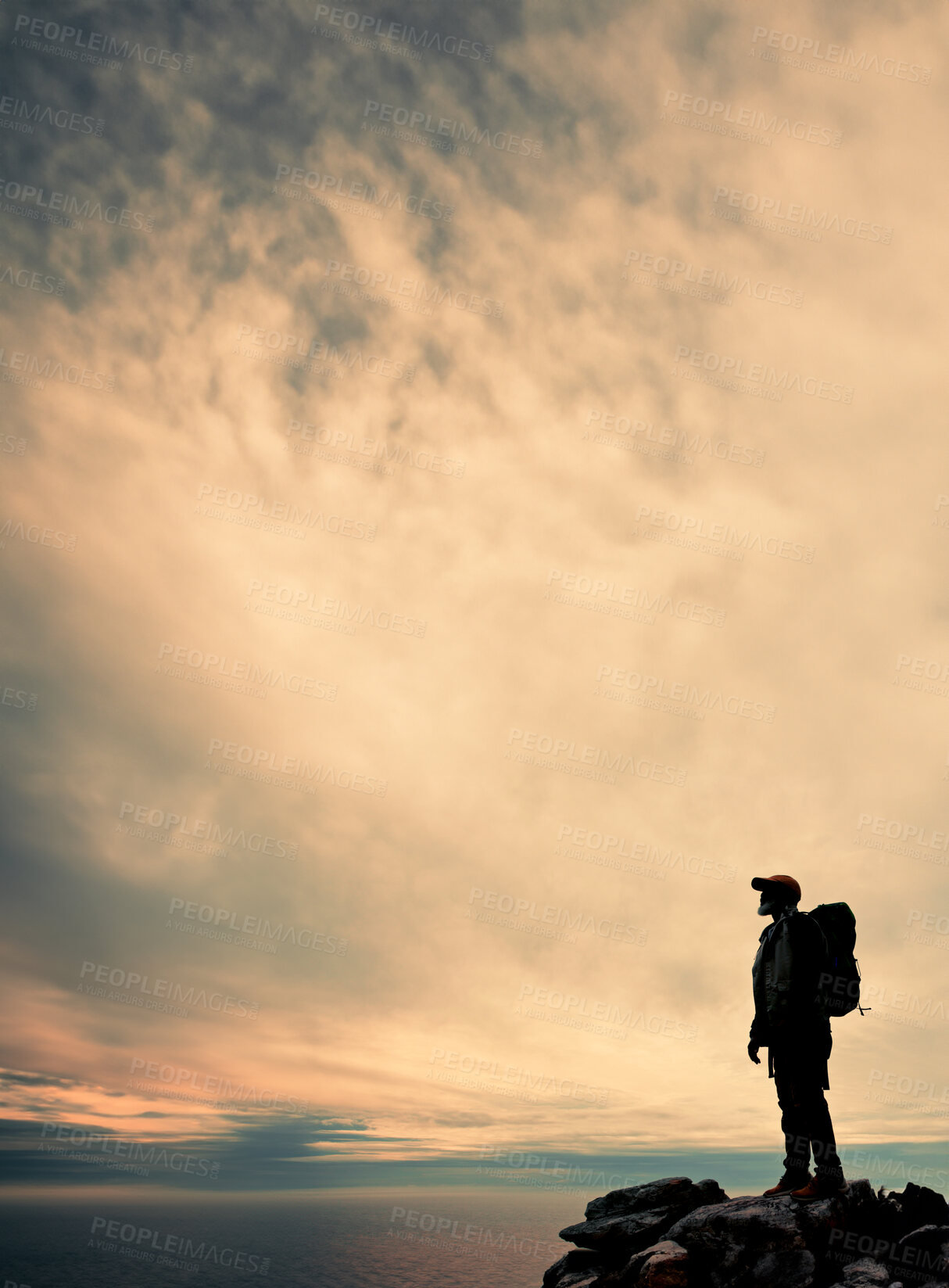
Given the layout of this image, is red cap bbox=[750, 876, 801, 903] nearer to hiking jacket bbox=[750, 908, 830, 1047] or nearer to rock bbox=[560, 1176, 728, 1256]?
hiking jacket bbox=[750, 908, 830, 1047]

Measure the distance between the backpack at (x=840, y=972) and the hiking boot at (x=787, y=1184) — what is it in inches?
105

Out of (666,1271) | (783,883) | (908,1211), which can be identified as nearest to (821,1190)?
(908,1211)

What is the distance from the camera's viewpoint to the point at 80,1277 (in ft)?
502

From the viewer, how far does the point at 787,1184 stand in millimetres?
10922

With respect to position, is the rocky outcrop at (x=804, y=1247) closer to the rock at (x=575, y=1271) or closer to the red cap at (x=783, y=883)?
the rock at (x=575, y=1271)

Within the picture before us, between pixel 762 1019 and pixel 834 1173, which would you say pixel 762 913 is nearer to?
pixel 762 1019

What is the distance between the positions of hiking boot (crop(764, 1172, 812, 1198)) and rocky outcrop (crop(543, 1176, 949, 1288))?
23 cm

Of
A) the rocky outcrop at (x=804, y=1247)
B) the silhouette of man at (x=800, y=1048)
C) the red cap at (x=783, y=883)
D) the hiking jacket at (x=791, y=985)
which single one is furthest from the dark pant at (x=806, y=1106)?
the red cap at (x=783, y=883)

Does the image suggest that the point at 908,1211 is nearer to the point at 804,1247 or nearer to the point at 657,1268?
the point at 804,1247

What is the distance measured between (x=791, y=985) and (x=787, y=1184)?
3.09 meters

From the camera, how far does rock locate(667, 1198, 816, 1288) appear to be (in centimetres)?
955

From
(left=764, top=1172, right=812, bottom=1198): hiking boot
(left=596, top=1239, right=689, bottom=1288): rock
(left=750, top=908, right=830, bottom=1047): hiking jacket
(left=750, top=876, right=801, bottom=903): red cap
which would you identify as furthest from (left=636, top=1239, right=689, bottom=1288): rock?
(left=750, top=876, right=801, bottom=903): red cap

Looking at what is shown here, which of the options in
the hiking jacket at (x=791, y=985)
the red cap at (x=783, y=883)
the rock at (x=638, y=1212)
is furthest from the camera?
the rock at (x=638, y=1212)

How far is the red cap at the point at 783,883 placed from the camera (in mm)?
11578
